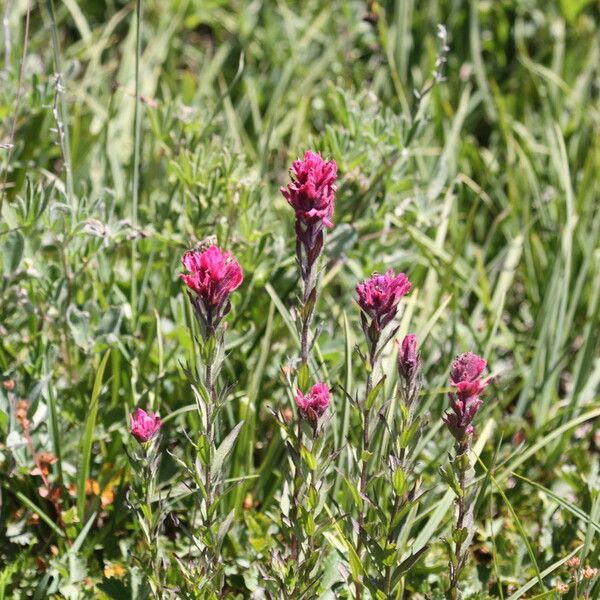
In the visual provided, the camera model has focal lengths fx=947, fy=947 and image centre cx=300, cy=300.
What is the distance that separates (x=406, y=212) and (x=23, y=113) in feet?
4.37

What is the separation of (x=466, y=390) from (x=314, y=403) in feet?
0.91

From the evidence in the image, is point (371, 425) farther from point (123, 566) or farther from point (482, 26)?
point (482, 26)

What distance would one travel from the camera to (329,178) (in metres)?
1.71

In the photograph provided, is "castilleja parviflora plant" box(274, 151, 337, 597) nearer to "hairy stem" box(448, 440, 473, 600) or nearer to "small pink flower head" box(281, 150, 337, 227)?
"small pink flower head" box(281, 150, 337, 227)

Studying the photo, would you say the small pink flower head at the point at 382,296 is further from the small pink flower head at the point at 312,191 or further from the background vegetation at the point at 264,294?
the background vegetation at the point at 264,294

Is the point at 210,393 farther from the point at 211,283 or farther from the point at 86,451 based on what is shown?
the point at 86,451

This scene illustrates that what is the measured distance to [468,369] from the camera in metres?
1.72

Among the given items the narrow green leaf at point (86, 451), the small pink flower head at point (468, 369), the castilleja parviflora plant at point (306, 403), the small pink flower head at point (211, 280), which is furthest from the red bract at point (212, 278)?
the narrow green leaf at point (86, 451)

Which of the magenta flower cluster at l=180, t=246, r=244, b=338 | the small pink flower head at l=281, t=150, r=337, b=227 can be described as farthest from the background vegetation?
the small pink flower head at l=281, t=150, r=337, b=227

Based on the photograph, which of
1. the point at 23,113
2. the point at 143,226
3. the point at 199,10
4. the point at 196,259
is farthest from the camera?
the point at 199,10

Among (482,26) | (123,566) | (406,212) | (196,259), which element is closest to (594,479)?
(406,212)

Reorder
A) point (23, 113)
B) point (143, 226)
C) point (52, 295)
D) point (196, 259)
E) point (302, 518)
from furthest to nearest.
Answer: point (23, 113) < point (143, 226) < point (52, 295) < point (302, 518) < point (196, 259)

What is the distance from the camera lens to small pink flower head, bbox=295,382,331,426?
174 cm

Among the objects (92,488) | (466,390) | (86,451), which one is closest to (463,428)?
(466,390)
